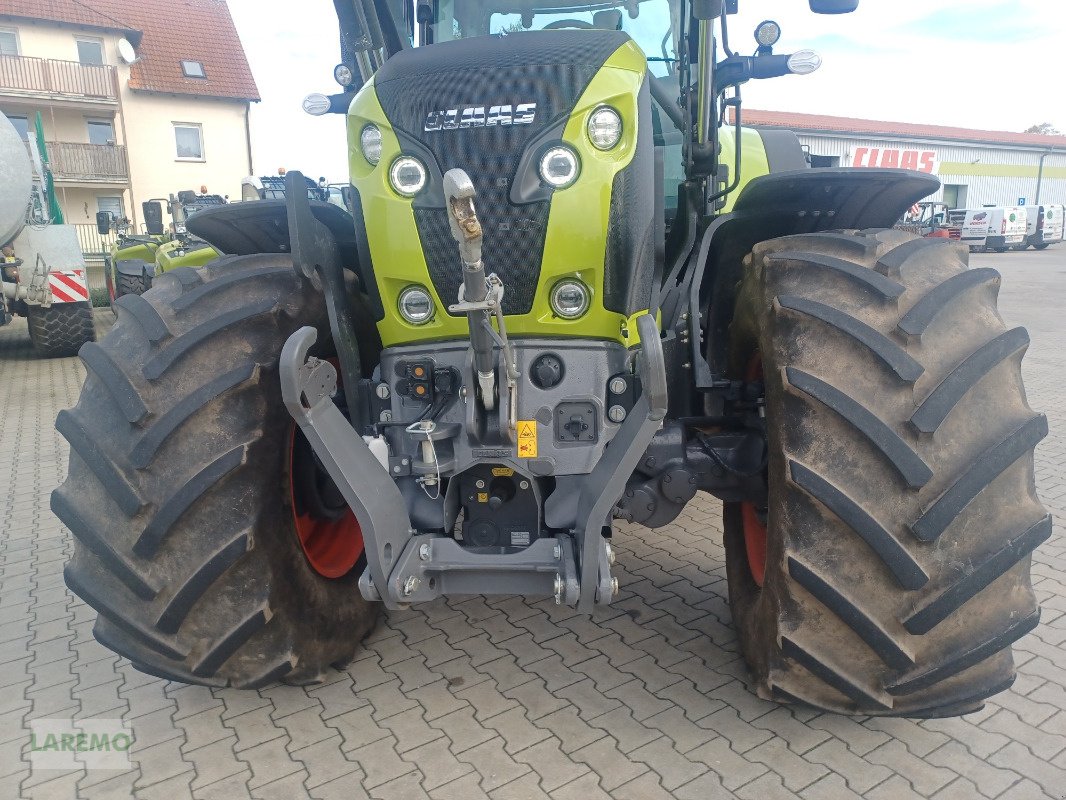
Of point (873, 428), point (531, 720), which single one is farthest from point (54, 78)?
point (873, 428)

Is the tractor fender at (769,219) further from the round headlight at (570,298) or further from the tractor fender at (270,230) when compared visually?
the tractor fender at (270,230)

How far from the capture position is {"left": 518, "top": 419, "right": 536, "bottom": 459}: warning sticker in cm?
255

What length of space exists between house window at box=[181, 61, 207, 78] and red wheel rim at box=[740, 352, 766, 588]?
33134 mm

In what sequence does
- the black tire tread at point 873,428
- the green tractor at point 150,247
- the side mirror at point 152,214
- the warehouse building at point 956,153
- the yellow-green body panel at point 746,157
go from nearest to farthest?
the black tire tread at point 873,428
the yellow-green body panel at point 746,157
the green tractor at point 150,247
the side mirror at point 152,214
the warehouse building at point 956,153

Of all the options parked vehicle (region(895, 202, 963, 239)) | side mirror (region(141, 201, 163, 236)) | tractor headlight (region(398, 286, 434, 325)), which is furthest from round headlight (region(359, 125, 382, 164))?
parked vehicle (region(895, 202, 963, 239))

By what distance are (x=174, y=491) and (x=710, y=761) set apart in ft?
6.07

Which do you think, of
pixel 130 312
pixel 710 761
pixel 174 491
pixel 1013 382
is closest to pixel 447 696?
pixel 710 761

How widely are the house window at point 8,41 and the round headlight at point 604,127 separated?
33.9 meters

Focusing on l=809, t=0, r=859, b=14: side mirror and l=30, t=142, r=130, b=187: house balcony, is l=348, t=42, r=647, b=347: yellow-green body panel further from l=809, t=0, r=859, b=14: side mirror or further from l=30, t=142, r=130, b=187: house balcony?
l=30, t=142, r=130, b=187: house balcony

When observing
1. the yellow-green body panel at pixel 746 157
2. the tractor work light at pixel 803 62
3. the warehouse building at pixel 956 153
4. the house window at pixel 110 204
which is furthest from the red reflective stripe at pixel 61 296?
the warehouse building at pixel 956 153

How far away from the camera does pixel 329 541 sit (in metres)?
3.31

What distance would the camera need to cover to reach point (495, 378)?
2.50 metres

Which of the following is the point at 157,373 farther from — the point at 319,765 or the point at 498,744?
the point at 498,744

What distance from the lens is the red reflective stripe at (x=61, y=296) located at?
10512 mm
